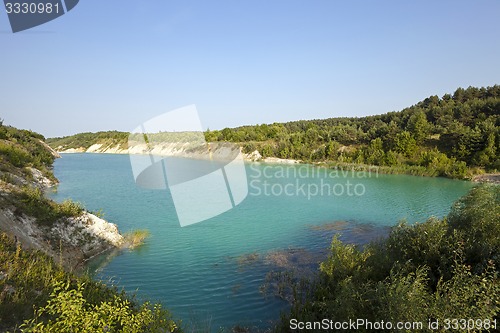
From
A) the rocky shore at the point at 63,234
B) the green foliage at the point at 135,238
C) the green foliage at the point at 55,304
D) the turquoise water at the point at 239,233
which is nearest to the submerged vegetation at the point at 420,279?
the turquoise water at the point at 239,233

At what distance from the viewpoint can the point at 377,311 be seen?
8375 mm

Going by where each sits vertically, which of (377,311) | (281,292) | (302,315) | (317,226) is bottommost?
(317,226)

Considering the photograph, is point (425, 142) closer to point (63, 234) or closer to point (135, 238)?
point (135, 238)

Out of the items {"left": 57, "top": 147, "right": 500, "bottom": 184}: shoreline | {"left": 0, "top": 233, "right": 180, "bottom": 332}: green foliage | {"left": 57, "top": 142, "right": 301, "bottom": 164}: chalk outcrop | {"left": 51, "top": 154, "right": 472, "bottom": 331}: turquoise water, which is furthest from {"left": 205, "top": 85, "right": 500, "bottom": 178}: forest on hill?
{"left": 0, "top": 233, "right": 180, "bottom": 332}: green foliage

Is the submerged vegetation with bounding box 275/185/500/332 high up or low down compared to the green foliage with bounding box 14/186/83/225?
down

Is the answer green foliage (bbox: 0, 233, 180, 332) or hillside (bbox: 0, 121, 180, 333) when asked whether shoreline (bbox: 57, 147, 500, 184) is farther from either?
green foliage (bbox: 0, 233, 180, 332)

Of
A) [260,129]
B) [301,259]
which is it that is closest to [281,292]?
[301,259]

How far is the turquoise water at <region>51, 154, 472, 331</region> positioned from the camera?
13727 mm

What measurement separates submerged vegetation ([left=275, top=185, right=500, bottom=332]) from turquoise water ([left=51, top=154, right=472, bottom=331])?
8.61ft

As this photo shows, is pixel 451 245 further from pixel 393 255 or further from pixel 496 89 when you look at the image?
pixel 496 89

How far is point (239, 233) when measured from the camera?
2423 cm

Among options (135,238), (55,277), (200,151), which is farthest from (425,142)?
(200,151)

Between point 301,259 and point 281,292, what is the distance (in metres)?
4.76

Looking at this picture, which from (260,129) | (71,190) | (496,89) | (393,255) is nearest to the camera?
(393,255)
